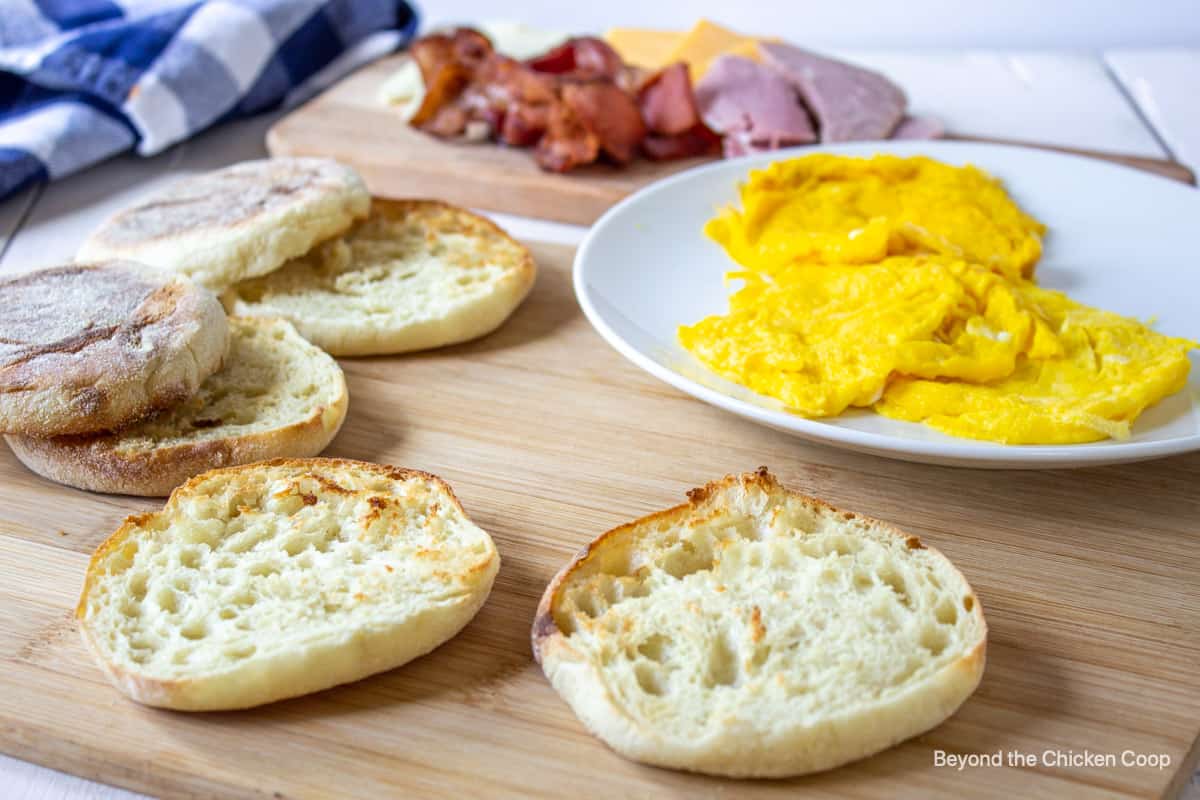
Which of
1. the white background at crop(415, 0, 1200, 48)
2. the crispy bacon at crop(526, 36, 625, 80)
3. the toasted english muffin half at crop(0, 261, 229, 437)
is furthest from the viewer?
the white background at crop(415, 0, 1200, 48)

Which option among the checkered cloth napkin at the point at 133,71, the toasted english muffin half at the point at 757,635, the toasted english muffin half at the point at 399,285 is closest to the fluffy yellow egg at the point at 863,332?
the toasted english muffin half at the point at 757,635

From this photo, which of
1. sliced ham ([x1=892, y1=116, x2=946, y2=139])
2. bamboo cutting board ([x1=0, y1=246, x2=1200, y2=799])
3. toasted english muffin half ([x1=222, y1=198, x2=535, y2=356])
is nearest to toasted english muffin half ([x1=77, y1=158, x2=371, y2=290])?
toasted english muffin half ([x1=222, y1=198, x2=535, y2=356])

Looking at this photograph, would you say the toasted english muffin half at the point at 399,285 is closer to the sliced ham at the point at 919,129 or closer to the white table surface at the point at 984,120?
the white table surface at the point at 984,120

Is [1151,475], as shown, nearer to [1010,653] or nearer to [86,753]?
[1010,653]

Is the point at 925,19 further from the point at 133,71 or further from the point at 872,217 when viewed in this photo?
the point at 133,71

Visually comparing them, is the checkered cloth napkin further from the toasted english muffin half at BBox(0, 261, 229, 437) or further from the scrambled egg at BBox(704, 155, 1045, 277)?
the scrambled egg at BBox(704, 155, 1045, 277)

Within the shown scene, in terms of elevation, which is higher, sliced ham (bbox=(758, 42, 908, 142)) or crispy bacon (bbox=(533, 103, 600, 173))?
sliced ham (bbox=(758, 42, 908, 142))

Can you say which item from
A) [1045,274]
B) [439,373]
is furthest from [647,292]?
[1045,274]
